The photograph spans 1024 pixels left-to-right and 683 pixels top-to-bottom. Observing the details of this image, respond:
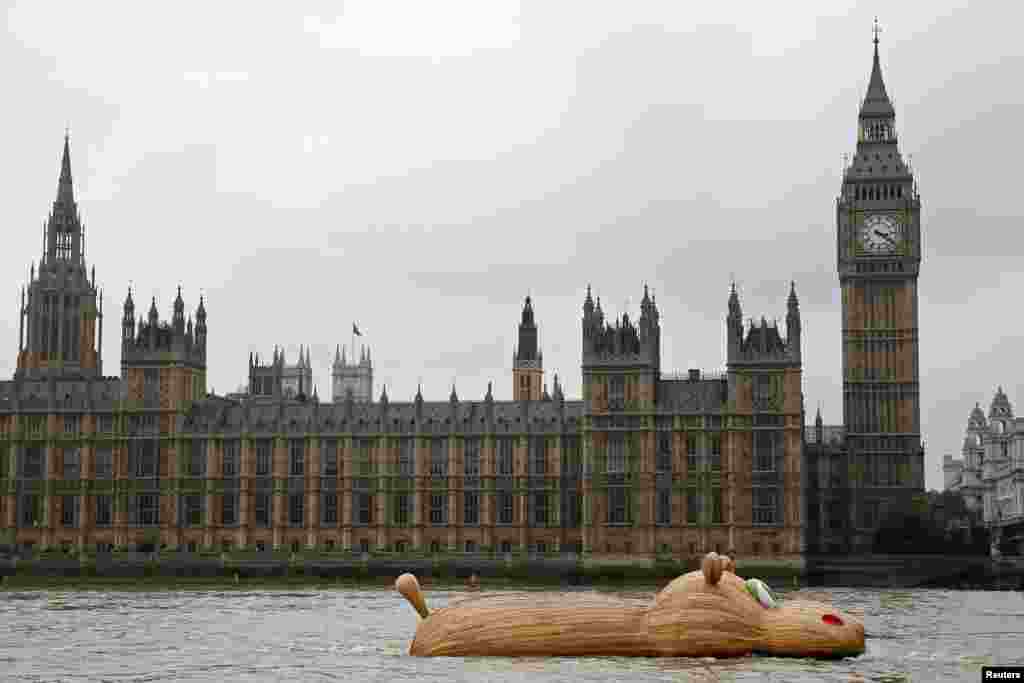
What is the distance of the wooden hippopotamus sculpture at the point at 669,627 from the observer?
121 feet

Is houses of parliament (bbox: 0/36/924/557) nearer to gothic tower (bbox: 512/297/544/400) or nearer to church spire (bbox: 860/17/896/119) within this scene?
church spire (bbox: 860/17/896/119)

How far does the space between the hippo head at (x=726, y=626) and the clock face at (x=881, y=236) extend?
10891 cm

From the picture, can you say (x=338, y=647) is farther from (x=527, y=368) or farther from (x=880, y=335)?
(x=527, y=368)

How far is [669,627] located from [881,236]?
110878 millimetres

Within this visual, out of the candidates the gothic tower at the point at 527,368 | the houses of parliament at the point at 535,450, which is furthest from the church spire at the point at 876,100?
the gothic tower at the point at 527,368

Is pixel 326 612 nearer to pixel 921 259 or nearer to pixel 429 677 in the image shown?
pixel 429 677

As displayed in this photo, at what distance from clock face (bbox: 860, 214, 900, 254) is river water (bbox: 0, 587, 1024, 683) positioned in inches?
2634

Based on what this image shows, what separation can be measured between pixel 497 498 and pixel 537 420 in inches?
260

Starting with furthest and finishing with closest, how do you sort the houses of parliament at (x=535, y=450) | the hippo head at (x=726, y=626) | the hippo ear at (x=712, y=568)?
the houses of parliament at (x=535, y=450), the hippo head at (x=726, y=626), the hippo ear at (x=712, y=568)

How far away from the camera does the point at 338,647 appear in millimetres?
46844

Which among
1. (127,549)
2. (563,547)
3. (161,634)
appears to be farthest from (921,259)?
(161,634)

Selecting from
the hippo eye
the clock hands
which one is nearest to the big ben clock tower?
the clock hands

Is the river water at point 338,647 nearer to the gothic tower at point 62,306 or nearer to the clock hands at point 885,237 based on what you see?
the clock hands at point 885,237

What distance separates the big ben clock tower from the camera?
140 metres
